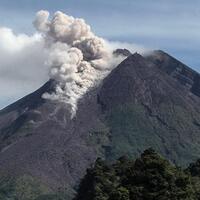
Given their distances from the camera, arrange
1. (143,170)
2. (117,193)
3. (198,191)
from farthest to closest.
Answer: (198,191), (143,170), (117,193)

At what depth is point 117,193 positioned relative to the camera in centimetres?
4731

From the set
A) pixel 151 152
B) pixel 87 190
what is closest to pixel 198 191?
pixel 151 152

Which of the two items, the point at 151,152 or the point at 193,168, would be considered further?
the point at 193,168

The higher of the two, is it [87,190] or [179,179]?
[87,190]

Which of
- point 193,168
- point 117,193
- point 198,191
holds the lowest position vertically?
point 117,193

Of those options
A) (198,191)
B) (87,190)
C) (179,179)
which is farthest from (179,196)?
(87,190)

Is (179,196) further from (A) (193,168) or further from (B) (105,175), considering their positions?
(A) (193,168)

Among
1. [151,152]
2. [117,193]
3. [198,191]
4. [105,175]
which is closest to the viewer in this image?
[117,193]

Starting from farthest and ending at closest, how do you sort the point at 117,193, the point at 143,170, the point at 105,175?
the point at 105,175
the point at 143,170
the point at 117,193

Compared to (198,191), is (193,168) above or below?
above

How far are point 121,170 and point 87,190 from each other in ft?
18.6

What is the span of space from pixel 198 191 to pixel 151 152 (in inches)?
330

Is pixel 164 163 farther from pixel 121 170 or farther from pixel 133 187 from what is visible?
pixel 121 170

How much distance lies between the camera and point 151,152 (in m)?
54.8
